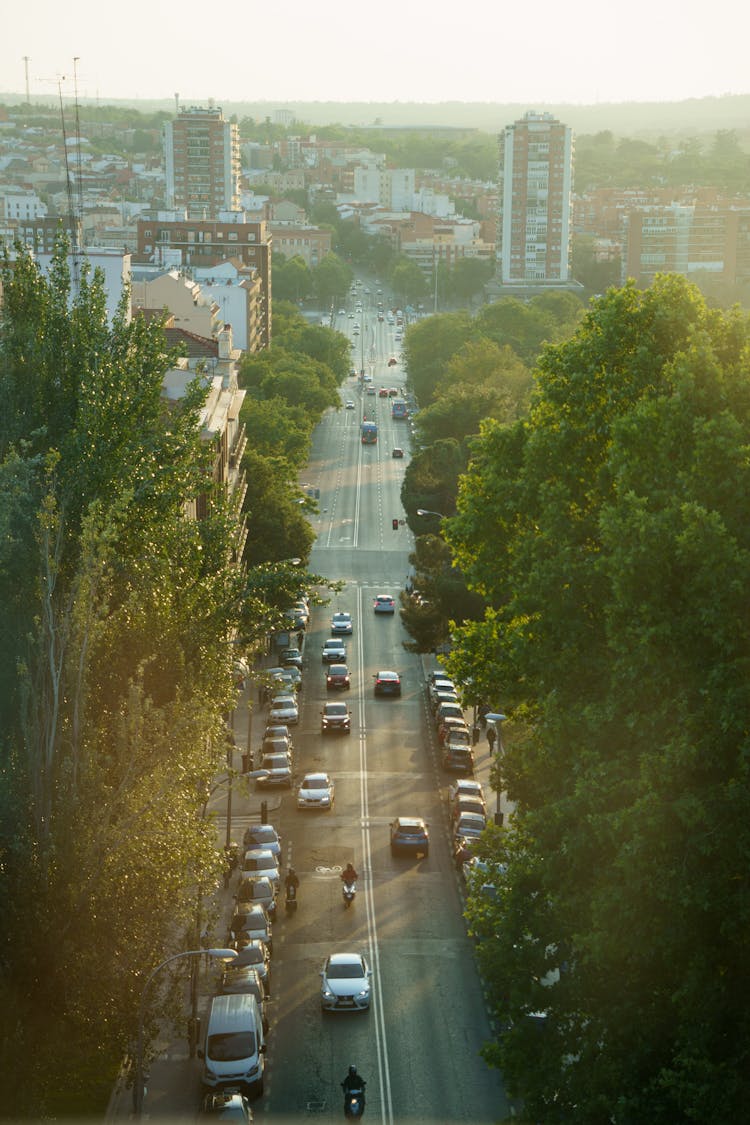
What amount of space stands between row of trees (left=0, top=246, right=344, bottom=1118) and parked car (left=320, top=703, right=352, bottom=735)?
19.5 m

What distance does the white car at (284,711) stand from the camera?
49656 millimetres

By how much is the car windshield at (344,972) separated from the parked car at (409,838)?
7827 mm

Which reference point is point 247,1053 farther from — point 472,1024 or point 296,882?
point 296,882

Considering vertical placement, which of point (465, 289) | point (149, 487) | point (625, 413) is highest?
point (625, 413)

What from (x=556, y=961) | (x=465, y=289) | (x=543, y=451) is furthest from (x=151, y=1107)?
(x=465, y=289)

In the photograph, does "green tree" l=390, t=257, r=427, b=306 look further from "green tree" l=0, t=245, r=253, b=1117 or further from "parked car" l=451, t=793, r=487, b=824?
"green tree" l=0, t=245, r=253, b=1117

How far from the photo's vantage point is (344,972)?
30.0 metres

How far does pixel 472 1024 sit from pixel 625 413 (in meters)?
11.8

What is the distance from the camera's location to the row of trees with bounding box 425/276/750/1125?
19484 millimetres

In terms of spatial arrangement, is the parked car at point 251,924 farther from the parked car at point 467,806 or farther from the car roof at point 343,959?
the parked car at point 467,806

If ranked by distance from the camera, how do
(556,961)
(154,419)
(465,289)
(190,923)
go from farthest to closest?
1. (465,289)
2. (154,419)
3. (190,923)
4. (556,961)

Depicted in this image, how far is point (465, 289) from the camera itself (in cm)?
19300

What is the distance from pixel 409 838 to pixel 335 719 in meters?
11.3

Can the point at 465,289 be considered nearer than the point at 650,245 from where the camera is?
No
